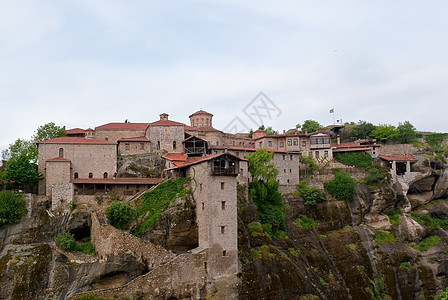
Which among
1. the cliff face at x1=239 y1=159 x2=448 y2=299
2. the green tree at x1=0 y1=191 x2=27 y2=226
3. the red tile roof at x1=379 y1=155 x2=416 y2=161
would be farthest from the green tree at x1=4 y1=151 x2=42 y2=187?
the red tile roof at x1=379 y1=155 x2=416 y2=161

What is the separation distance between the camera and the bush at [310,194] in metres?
56.9

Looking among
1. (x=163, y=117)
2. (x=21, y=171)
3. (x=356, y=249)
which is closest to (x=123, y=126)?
(x=163, y=117)

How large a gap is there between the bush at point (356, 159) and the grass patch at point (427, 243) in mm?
12712

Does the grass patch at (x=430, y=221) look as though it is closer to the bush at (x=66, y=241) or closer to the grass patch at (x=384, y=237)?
the grass patch at (x=384, y=237)

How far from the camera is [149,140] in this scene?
5916cm

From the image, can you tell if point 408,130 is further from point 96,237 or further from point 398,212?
point 96,237

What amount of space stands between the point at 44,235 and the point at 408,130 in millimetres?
59476

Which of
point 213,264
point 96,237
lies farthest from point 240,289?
point 96,237

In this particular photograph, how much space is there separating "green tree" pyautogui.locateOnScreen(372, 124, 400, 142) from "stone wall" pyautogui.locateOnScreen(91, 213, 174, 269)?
160 ft

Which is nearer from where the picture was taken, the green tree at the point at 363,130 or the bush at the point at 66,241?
the bush at the point at 66,241

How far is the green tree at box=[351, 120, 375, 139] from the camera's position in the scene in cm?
7741

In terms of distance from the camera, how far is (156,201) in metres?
45.0

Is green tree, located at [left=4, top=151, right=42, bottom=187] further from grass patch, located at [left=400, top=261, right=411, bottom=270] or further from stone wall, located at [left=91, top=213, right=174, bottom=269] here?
grass patch, located at [left=400, top=261, right=411, bottom=270]

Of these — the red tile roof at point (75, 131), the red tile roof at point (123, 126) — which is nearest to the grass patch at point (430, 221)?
the red tile roof at point (123, 126)
